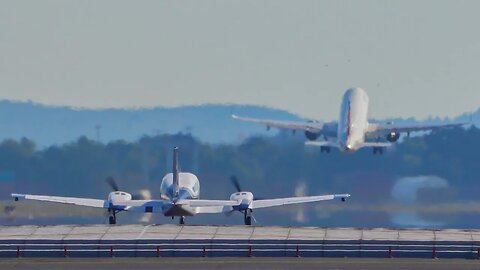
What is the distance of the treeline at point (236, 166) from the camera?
160 metres

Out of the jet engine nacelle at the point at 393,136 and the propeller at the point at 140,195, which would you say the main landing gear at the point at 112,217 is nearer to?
the propeller at the point at 140,195

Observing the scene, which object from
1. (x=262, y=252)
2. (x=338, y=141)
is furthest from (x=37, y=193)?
(x=262, y=252)

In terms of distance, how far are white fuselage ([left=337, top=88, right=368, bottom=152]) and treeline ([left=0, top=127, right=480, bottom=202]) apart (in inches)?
62.3

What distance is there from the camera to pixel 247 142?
16988 centimetres

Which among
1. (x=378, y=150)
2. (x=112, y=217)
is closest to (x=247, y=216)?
(x=112, y=217)

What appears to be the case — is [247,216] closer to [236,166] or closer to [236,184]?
[236,184]

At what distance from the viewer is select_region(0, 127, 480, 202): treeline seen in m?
160

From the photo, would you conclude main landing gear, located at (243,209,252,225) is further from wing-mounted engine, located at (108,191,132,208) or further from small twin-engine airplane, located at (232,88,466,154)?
small twin-engine airplane, located at (232,88,466,154)

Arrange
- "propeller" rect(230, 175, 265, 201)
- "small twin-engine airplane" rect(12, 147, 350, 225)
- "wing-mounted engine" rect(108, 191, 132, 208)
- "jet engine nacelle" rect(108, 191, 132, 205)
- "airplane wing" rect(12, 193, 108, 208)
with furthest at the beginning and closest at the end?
"propeller" rect(230, 175, 265, 201)
"airplane wing" rect(12, 193, 108, 208)
"jet engine nacelle" rect(108, 191, 132, 205)
"wing-mounted engine" rect(108, 191, 132, 208)
"small twin-engine airplane" rect(12, 147, 350, 225)

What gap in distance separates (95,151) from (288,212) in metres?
20.6

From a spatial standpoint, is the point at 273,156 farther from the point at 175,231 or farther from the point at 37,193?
the point at 175,231

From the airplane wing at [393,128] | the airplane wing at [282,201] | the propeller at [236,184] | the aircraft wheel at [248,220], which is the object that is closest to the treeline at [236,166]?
the propeller at [236,184]
